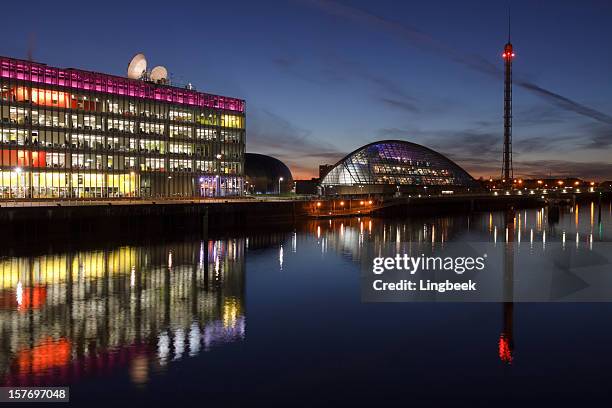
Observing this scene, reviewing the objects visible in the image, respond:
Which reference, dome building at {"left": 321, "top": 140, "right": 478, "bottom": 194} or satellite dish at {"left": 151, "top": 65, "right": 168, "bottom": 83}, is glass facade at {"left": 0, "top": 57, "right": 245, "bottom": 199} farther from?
dome building at {"left": 321, "top": 140, "right": 478, "bottom": 194}

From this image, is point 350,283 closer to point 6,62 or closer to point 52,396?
point 52,396

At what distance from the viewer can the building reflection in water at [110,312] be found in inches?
870

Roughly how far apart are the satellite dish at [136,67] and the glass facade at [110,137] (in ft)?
13.5

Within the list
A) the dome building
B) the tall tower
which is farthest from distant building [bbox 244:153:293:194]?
the tall tower

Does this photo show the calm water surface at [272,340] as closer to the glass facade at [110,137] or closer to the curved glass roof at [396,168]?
the glass facade at [110,137]

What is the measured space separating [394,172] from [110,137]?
90440mm

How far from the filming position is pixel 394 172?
554 ft

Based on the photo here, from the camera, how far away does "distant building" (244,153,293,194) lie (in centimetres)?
14550

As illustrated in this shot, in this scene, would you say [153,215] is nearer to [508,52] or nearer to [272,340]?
[272,340]

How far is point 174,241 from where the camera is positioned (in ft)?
208

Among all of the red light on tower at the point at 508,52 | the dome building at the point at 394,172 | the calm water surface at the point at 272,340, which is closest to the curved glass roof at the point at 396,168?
the dome building at the point at 394,172

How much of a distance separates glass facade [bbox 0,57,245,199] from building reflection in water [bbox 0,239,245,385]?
46.4 meters

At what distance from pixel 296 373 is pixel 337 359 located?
234cm

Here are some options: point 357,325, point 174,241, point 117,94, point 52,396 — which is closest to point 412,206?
point 117,94
